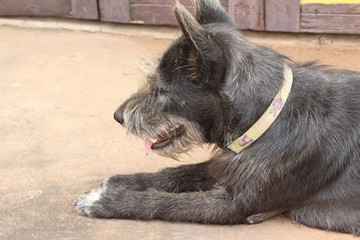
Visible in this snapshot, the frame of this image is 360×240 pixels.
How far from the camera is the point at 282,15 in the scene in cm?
748

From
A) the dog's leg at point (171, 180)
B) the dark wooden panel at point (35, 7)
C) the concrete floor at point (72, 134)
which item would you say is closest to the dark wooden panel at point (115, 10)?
the concrete floor at point (72, 134)

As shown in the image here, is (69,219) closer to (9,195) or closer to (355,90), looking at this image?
(9,195)

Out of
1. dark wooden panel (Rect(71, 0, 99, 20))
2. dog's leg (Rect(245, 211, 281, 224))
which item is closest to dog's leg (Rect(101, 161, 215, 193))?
dog's leg (Rect(245, 211, 281, 224))

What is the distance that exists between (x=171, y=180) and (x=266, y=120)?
954 millimetres

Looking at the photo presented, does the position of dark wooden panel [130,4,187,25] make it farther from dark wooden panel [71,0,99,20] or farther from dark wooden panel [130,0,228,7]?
dark wooden panel [71,0,99,20]

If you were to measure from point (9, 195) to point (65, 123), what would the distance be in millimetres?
1259

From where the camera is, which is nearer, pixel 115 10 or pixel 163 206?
pixel 163 206

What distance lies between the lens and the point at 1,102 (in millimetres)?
6051

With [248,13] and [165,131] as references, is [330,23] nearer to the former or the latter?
[248,13]

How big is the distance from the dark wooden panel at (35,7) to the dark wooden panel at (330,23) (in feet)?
9.67

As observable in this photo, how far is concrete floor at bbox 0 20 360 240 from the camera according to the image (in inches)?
159

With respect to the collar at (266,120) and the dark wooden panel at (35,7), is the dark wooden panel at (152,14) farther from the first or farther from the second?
the collar at (266,120)

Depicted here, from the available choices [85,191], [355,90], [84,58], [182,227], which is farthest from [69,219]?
[84,58]

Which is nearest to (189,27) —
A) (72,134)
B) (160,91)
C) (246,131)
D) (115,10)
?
(160,91)
